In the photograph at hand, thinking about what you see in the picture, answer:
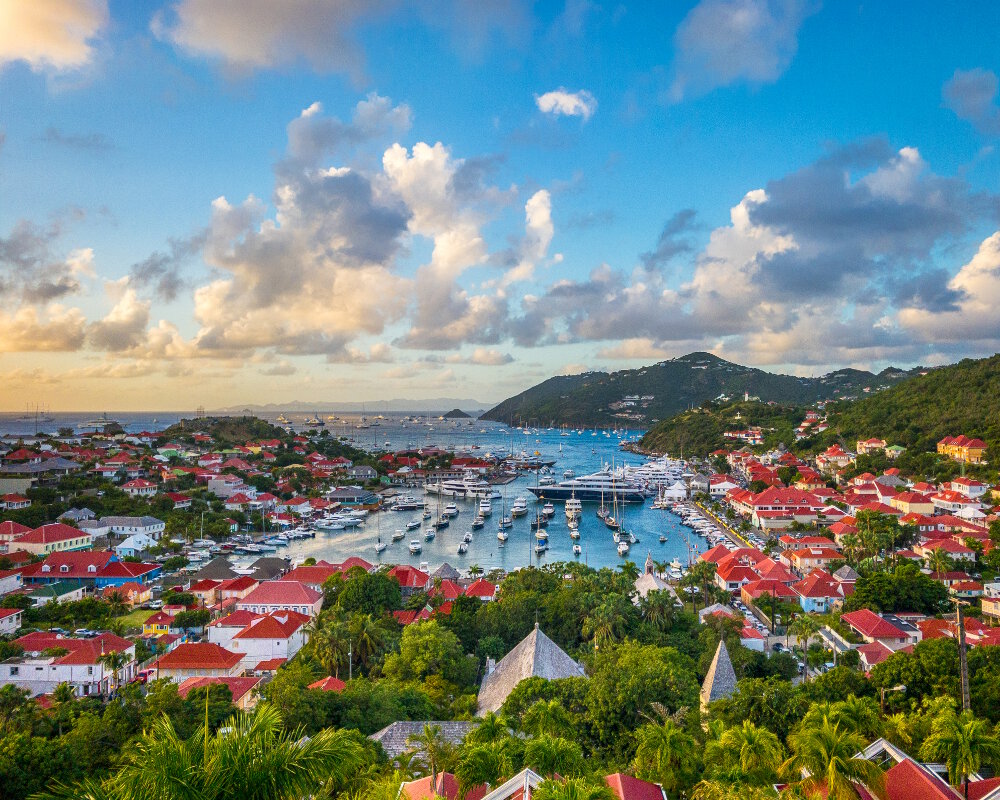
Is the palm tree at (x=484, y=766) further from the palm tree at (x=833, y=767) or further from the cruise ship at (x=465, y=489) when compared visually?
the cruise ship at (x=465, y=489)

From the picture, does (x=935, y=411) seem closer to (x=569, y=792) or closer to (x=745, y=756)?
(x=745, y=756)

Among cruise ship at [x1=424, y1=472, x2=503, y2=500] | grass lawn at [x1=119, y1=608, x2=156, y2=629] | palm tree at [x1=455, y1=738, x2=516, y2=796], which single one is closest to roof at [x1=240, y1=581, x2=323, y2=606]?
grass lawn at [x1=119, y1=608, x2=156, y2=629]

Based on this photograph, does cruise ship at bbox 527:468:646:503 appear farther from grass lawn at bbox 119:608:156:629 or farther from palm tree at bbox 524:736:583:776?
palm tree at bbox 524:736:583:776

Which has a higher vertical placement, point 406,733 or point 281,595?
point 406,733

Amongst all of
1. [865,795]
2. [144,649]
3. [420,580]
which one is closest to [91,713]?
[144,649]

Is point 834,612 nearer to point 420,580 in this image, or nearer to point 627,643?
point 627,643

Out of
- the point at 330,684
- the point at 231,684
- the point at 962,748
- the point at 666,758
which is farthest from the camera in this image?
the point at 231,684

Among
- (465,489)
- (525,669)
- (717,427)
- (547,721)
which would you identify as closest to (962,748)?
(547,721)
